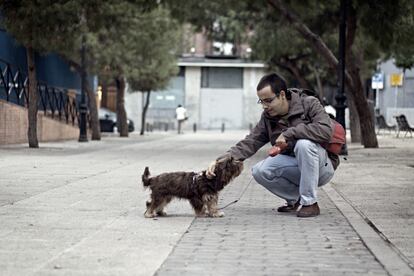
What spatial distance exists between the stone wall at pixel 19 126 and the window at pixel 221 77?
32.4m

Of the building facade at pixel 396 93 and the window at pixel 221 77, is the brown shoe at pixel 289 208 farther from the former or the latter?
the window at pixel 221 77

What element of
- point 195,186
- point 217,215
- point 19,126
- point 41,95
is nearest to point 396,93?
point 41,95

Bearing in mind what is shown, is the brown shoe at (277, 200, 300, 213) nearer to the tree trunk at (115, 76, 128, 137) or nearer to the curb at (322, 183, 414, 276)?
the curb at (322, 183, 414, 276)

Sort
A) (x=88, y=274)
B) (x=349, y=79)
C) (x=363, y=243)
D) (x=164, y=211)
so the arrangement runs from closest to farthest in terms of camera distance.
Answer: (x=88, y=274) < (x=363, y=243) < (x=164, y=211) < (x=349, y=79)

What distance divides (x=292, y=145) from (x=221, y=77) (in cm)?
5543

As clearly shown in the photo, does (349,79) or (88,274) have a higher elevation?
(349,79)

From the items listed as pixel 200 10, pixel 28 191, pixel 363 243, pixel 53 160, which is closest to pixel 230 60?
pixel 200 10

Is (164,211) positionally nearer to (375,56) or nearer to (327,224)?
(327,224)

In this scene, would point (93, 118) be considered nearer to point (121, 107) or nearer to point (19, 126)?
point (121, 107)

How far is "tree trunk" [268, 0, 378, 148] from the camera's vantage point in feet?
70.7

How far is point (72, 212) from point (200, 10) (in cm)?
2040

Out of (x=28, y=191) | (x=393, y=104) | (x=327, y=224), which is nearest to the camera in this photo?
(x=327, y=224)

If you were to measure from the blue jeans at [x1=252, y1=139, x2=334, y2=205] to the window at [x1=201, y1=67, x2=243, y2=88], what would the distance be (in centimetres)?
5488

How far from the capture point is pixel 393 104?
52312mm
